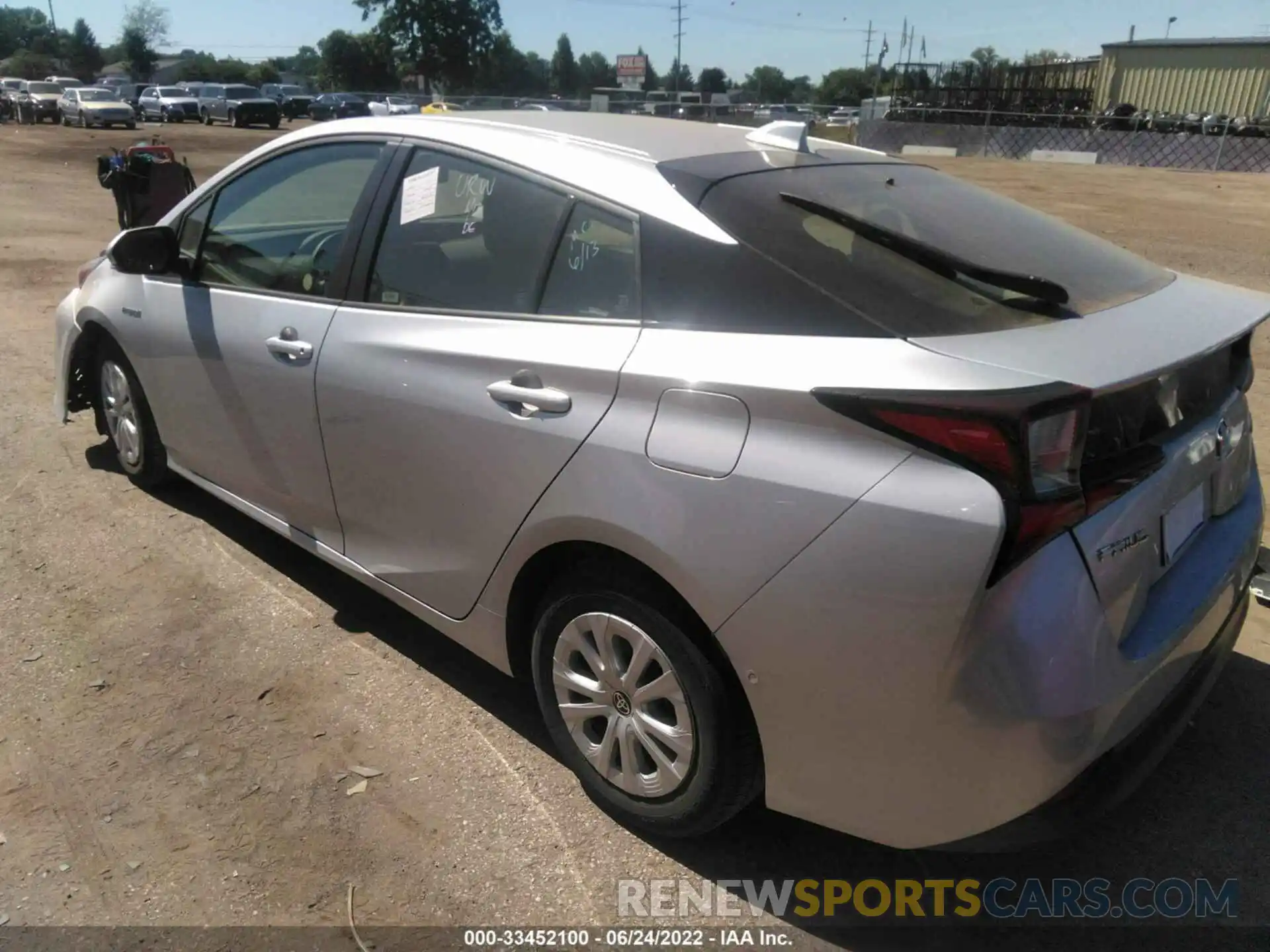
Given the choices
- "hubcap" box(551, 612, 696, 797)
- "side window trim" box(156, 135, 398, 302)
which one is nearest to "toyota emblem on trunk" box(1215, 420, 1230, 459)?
"hubcap" box(551, 612, 696, 797)

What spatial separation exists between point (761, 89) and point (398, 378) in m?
107

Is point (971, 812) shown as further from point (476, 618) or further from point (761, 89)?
point (761, 89)

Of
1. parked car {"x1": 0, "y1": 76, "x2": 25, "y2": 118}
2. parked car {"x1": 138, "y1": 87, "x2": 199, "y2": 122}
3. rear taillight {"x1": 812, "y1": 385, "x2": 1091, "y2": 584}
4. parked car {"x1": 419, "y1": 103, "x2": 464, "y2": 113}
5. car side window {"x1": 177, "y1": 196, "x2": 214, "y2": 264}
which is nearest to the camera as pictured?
rear taillight {"x1": 812, "y1": 385, "x2": 1091, "y2": 584}

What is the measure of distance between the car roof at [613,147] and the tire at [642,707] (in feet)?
3.00

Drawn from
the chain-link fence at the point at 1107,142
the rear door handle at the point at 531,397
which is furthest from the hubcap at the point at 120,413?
the chain-link fence at the point at 1107,142

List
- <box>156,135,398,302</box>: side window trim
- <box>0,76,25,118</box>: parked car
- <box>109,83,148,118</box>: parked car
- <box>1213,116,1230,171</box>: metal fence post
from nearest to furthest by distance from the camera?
<box>156,135,398,302</box>: side window trim
<box>1213,116,1230,171</box>: metal fence post
<box>0,76,25,118</box>: parked car
<box>109,83,148,118</box>: parked car

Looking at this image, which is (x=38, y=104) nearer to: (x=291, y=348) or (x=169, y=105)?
(x=169, y=105)

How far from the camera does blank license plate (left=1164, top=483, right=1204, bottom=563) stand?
7.02 feet

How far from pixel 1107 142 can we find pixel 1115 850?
118 feet

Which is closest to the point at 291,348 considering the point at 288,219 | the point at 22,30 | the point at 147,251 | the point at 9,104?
the point at 288,219

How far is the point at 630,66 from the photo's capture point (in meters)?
86.1

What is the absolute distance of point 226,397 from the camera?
3.54m

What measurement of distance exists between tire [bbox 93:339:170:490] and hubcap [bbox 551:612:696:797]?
268cm

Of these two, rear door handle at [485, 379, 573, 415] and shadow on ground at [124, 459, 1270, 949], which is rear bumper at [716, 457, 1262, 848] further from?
rear door handle at [485, 379, 573, 415]
